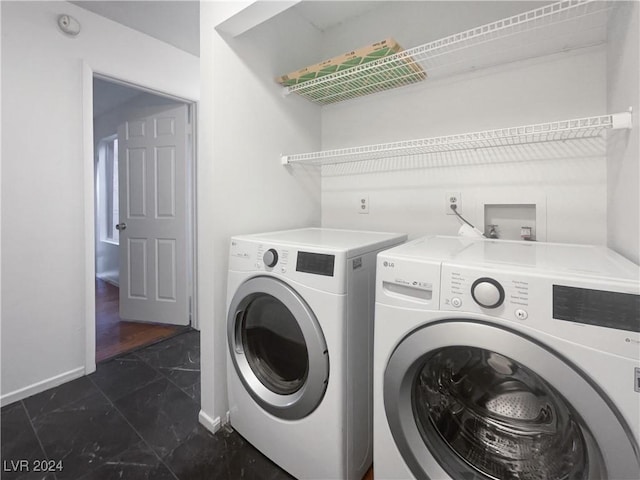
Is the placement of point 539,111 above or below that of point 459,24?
below

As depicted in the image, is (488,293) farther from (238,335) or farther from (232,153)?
(232,153)

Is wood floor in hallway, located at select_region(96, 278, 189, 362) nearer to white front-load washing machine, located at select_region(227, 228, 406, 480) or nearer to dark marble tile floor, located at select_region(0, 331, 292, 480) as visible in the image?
dark marble tile floor, located at select_region(0, 331, 292, 480)

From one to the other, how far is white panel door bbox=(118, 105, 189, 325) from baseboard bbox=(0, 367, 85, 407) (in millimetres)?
829

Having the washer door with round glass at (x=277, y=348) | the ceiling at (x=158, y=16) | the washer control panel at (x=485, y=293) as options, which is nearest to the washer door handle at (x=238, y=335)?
the washer door with round glass at (x=277, y=348)

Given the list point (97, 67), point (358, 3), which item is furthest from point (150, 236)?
point (358, 3)

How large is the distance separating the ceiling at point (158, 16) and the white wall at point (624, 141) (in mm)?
2187

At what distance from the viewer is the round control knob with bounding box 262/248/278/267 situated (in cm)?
117

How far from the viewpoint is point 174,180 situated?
8.72 feet

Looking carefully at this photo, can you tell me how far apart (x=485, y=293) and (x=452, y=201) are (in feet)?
3.19

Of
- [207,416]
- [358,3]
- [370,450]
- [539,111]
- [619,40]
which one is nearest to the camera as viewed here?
[619,40]

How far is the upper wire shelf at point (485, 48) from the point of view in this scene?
1188 mm

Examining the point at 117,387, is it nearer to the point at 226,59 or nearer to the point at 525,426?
the point at 226,59

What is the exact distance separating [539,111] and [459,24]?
62cm

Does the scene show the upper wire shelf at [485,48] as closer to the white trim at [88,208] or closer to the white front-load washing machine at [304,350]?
the white front-load washing machine at [304,350]
